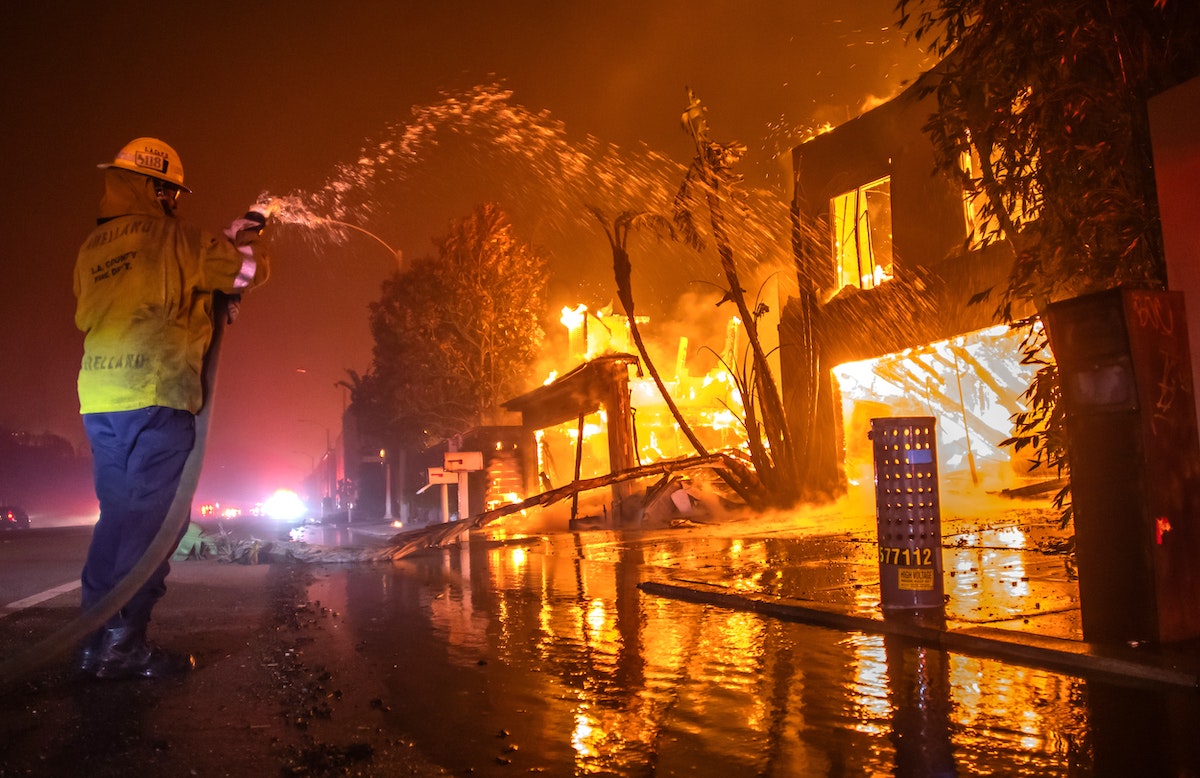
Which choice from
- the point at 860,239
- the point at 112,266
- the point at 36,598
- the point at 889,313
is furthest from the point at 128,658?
the point at 860,239

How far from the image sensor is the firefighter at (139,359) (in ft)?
13.9

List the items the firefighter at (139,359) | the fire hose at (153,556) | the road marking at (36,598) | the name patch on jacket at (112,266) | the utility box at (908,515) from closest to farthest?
the fire hose at (153,556)
the firefighter at (139,359)
the name patch on jacket at (112,266)
the utility box at (908,515)
the road marking at (36,598)

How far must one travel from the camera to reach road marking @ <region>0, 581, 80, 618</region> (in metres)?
6.23

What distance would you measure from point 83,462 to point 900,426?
111271 mm

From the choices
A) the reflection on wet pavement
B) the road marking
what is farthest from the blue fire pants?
the road marking

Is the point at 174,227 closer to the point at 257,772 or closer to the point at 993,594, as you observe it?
the point at 257,772

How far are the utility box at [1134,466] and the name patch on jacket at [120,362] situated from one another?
4.49 meters

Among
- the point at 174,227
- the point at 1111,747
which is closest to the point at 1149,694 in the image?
the point at 1111,747

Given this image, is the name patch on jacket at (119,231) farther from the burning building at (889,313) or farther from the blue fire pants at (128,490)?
the burning building at (889,313)

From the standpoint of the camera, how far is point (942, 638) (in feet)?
15.8

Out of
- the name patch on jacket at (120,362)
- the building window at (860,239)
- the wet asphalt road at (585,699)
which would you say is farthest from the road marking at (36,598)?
the building window at (860,239)

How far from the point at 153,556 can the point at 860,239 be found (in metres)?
15.8

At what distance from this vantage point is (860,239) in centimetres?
1783

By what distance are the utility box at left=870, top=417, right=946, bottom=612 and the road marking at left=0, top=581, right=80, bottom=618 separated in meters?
5.63
